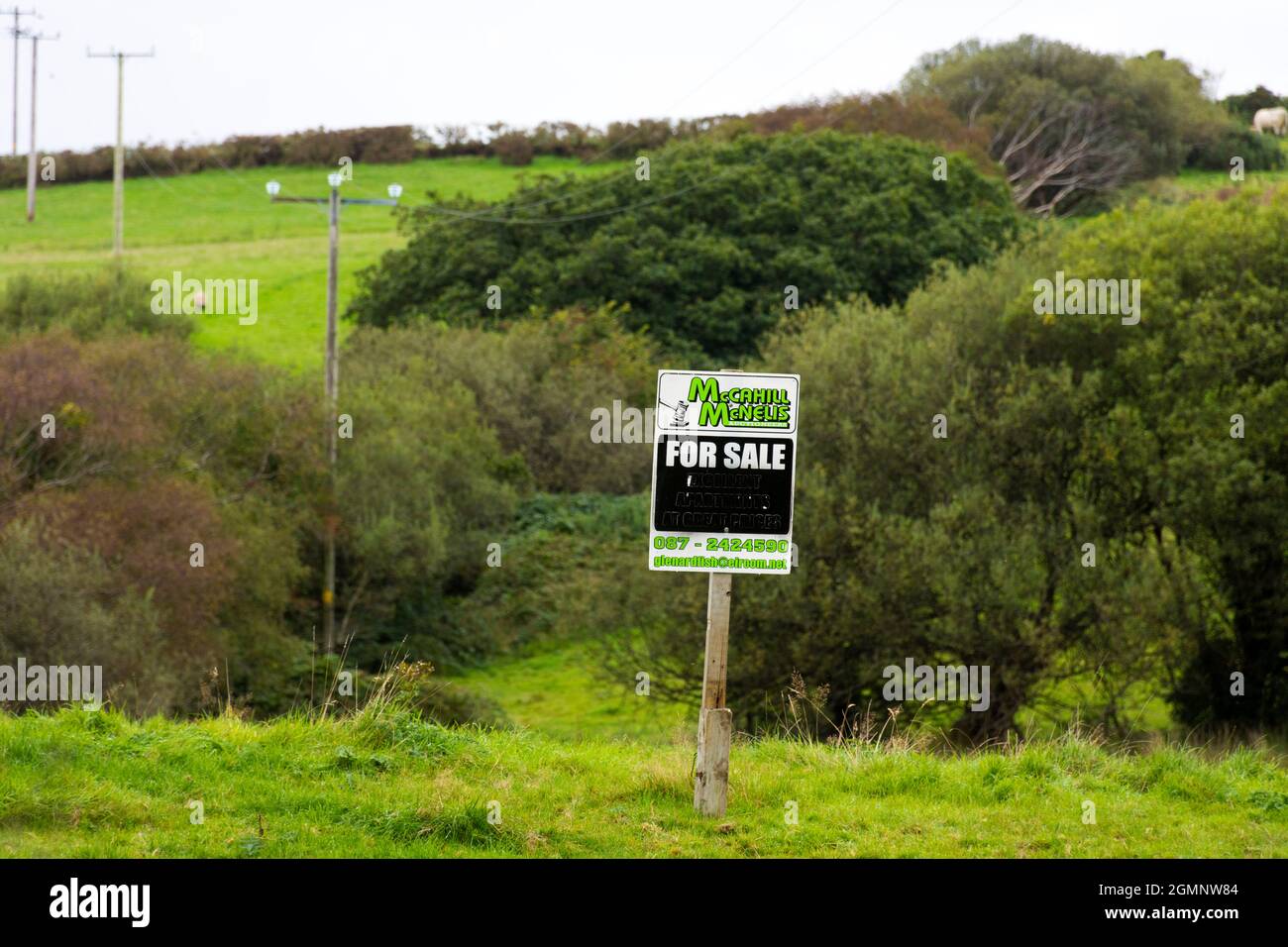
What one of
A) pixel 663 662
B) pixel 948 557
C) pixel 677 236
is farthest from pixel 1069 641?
pixel 677 236

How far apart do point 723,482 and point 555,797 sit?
7.22 ft

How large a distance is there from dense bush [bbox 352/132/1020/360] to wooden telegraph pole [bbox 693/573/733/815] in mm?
42050

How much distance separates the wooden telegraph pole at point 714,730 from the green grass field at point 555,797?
0.18m

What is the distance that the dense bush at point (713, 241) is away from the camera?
171 ft

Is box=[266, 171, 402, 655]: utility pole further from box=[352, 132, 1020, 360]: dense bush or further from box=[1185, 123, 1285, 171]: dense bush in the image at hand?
box=[1185, 123, 1285, 171]: dense bush

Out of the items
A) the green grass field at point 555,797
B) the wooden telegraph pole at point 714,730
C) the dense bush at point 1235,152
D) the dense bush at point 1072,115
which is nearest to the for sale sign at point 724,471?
the wooden telegraph pole at point 714,730

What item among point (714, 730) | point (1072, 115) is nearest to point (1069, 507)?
point (714, 730)

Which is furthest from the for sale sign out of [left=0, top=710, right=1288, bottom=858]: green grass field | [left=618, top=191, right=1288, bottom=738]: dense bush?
[left=618, top=191, right=1288, bottom=738]: dense bush

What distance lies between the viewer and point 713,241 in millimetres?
53156

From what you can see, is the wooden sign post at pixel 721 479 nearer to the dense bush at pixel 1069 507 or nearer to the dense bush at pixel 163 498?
the dense bush at pixel 163 498

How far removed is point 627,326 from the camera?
52.0 metres

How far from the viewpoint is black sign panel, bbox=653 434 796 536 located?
322 inches

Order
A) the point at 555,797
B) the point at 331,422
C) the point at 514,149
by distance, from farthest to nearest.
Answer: the point at 514,149 < the point at 331,422 < the point at 555,797

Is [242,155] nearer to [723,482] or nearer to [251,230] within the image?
[251,230]
